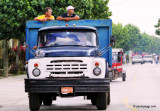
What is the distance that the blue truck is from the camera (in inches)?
448

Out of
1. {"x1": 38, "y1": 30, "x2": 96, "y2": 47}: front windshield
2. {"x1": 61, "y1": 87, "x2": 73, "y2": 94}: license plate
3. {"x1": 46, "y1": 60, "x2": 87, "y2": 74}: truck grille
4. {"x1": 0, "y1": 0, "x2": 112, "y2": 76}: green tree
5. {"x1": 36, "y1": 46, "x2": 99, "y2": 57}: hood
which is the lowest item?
{"x1": 61, "y1": 87, "x2": 73, "y2": 94}: license plate

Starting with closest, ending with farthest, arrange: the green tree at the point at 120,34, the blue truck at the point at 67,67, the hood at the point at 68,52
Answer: the blue truck at the point at 67,67 < the hood at the point at 68,52 < the green tree at the point at 120,34

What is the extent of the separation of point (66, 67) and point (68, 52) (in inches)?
18.5

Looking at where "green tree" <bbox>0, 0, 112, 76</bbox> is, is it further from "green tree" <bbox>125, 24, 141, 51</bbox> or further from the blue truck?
"green tree" <bbox>125, 24, 141, 51</bbox>

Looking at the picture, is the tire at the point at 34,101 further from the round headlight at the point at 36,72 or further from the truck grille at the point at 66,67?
the truck grille at the point at 66,67

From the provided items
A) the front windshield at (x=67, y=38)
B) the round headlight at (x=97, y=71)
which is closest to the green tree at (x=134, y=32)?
the front windshield at (x=67, y=38)

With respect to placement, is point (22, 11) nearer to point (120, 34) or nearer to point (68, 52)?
point (68, 52)

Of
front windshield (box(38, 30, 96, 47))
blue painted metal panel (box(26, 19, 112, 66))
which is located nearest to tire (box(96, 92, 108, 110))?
front windshield (box(38, 30, 96, 47))

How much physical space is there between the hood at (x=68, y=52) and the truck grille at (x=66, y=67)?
0.25m

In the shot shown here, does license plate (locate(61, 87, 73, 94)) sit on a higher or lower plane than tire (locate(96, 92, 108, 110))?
higher

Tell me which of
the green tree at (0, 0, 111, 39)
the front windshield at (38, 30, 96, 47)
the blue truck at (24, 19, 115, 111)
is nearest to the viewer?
the blue truck at (24, 19, 115, 111)

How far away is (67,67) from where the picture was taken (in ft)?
38.0

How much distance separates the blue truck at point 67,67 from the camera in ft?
37.3

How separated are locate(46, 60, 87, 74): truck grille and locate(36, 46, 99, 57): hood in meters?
0.25
